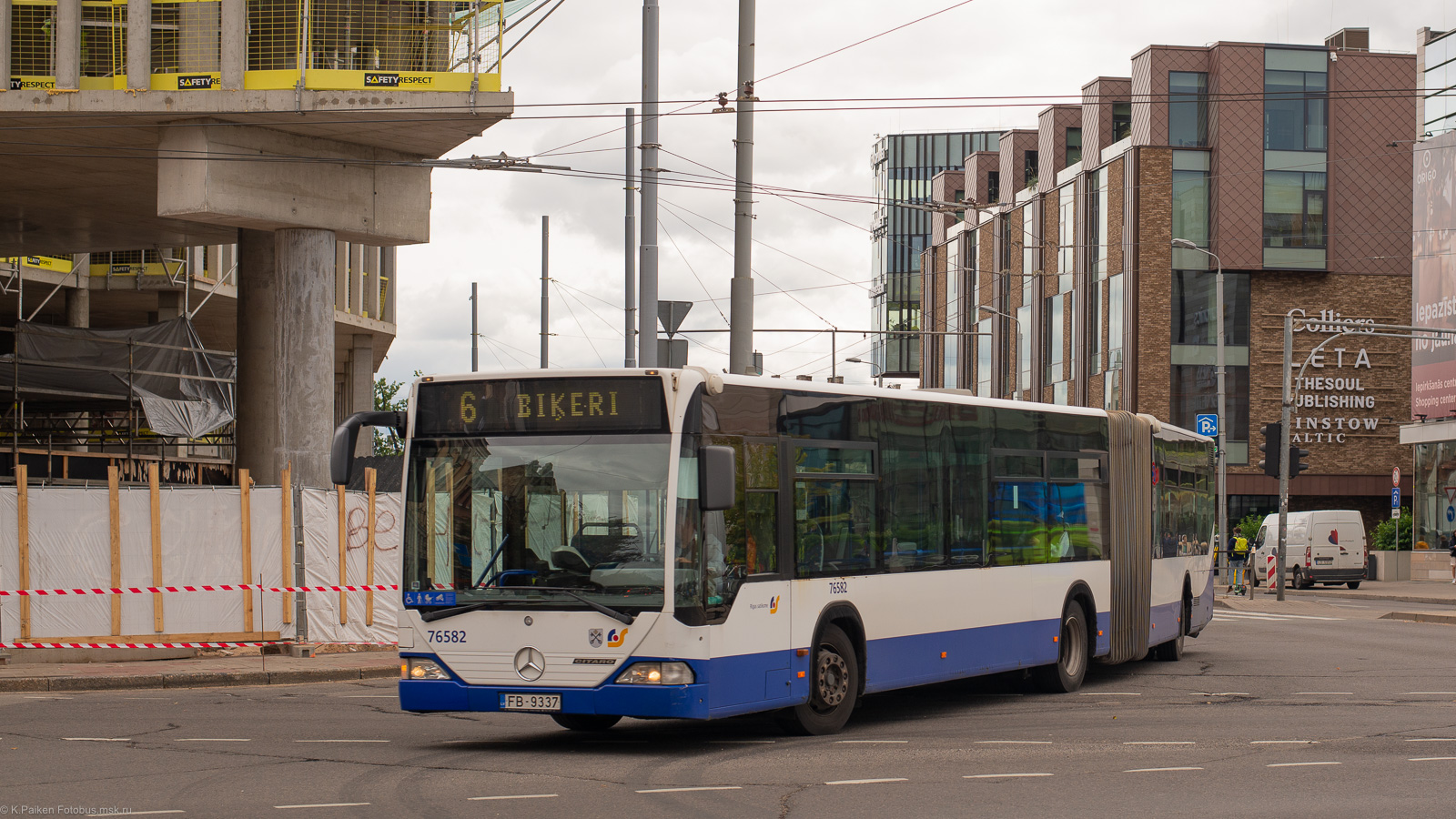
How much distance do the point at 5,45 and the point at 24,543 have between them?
7.22 metres

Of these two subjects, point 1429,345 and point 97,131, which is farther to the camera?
point 1429,345

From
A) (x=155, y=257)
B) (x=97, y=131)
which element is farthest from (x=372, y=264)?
(x=97, y=131)

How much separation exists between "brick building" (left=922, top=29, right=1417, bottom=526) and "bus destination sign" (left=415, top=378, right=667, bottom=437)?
158 feet

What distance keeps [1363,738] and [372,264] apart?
38849mm

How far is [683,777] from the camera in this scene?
9758mm

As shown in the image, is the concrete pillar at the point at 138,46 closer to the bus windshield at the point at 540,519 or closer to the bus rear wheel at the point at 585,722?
the bus windshield at the point at 540,519

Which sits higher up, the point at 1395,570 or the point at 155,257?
the point at 155,257

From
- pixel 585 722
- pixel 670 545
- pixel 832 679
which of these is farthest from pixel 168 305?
pixel 670 545

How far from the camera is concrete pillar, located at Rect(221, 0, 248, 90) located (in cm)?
2106

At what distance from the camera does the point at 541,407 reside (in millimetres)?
10961

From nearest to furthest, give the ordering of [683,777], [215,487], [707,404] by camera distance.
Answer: [683,777] < [707,404] < [215,487]

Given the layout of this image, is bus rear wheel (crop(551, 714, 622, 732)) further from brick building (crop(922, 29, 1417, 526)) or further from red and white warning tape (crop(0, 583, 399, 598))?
brick building (crop(922, 29, 1417, 526))

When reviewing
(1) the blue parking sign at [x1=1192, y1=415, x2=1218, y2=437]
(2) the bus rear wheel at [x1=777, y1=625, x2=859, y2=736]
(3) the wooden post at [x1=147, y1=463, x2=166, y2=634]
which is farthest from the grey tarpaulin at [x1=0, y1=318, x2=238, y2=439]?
(1) the blue parking sign at [x1=1192, y1=415, x2=1218, y2=437]

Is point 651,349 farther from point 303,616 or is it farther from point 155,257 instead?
point 155,257
